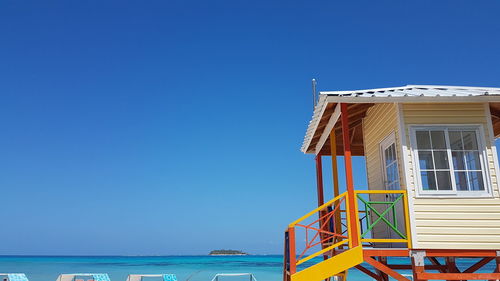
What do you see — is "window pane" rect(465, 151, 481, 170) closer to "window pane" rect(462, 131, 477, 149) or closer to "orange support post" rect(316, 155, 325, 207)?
"window pane" rect(462, 131, 477, 149)

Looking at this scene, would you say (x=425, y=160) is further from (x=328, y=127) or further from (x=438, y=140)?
(x=328, y=127)

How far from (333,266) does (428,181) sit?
2181 millimetres

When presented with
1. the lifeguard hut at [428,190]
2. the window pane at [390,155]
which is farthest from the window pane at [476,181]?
the window pane at [390,155]

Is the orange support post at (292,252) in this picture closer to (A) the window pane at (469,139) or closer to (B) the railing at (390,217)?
(B) the railing at (390,217)

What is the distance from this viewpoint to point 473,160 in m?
7.45

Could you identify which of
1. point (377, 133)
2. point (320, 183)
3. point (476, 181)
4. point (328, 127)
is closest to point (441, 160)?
point (476, 181)

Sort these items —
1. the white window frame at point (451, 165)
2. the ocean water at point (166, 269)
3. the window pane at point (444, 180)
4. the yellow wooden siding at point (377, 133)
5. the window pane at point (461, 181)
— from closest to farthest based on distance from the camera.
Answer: the white window frame at point (451, 165) < the window pane at point (444, 180) < the window pane at point (461, 181) < the yellow wooden siding at point (377, 133) < the ocean water at point (166, 269)

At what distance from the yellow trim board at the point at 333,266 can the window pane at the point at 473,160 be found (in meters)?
2.43

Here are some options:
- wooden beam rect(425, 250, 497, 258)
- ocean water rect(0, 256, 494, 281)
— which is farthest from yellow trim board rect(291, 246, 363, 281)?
ocean water rect(0, 256, 494, 281)

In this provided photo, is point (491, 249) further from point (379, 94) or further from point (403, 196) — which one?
point (379, 94)

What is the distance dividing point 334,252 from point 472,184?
3205 mm

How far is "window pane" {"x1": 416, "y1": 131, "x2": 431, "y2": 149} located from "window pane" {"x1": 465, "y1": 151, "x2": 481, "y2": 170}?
2.26 ft

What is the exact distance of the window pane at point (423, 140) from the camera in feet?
24.7

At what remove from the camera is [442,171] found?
736cm
